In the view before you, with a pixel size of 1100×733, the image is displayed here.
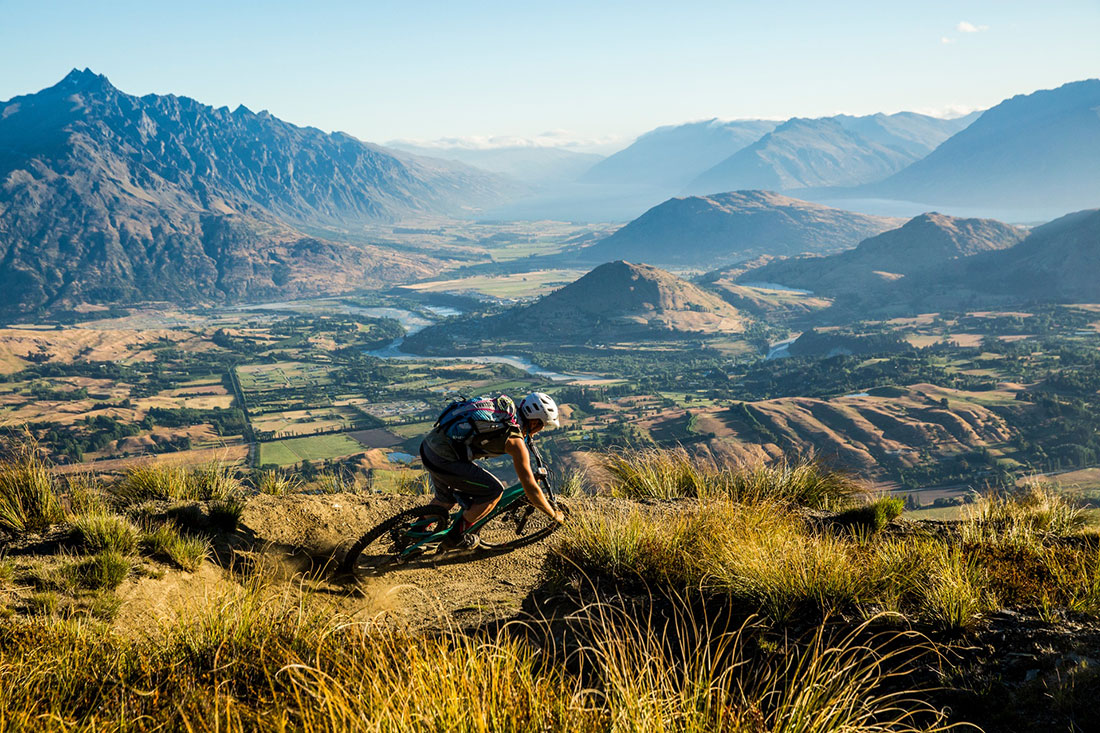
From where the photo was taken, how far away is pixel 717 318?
163750mm

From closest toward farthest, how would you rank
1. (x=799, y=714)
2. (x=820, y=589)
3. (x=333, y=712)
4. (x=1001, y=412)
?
(x=333, y=712)
(x=799, y=714)
(x=820, y=589)
(x=1001, y=412)

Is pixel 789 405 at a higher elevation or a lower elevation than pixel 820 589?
lower

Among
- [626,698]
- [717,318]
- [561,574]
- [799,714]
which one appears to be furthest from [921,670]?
[717,318]

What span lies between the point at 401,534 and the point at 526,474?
1.76m

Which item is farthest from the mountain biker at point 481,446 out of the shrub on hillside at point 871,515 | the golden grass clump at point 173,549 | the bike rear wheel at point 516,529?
the shrub on hillside at point 871,515

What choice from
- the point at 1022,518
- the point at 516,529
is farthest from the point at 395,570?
the point at 1022,518

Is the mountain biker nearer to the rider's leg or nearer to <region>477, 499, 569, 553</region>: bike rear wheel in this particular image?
the rider's leg

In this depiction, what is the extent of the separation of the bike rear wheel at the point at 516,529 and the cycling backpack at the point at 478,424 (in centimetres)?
122

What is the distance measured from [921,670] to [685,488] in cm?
586

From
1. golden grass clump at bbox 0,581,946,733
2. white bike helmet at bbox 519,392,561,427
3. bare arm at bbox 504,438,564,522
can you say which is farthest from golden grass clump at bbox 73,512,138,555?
white bike helmet at bbox 519,392,561,427

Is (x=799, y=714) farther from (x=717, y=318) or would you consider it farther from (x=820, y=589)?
(x=717, y=318)

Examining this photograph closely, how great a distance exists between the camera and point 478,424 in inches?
251

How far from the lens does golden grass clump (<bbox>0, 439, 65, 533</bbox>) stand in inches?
279

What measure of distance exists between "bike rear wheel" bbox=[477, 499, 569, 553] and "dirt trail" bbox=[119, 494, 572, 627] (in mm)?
145
